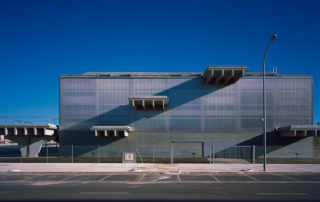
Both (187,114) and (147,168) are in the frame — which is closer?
(147,168)

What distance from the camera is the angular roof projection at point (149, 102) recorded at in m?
31.4

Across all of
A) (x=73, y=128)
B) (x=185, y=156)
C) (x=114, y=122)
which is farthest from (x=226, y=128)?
(x=73, y=128)

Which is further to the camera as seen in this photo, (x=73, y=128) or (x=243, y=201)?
(x=73, y=128)

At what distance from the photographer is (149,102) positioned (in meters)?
32.9

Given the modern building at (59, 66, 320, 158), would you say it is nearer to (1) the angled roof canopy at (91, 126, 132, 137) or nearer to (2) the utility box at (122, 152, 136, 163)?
(1) the angled roof canopy at (91, 126, 132, 137)

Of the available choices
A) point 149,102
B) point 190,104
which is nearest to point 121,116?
point 149,102

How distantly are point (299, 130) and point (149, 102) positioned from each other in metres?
21.8

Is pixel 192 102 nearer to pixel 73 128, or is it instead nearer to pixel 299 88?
pixel 299 88

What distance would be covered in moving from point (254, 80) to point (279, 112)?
6305 mm

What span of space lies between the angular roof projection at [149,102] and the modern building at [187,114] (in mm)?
171

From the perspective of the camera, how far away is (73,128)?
34.0m

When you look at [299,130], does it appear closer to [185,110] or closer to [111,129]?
[185,110]

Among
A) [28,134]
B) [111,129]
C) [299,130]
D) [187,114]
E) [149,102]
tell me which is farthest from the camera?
[28,134]

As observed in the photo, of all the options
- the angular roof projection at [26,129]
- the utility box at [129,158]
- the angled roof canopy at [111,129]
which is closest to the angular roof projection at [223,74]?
the angled roof canopy at [111,129]
